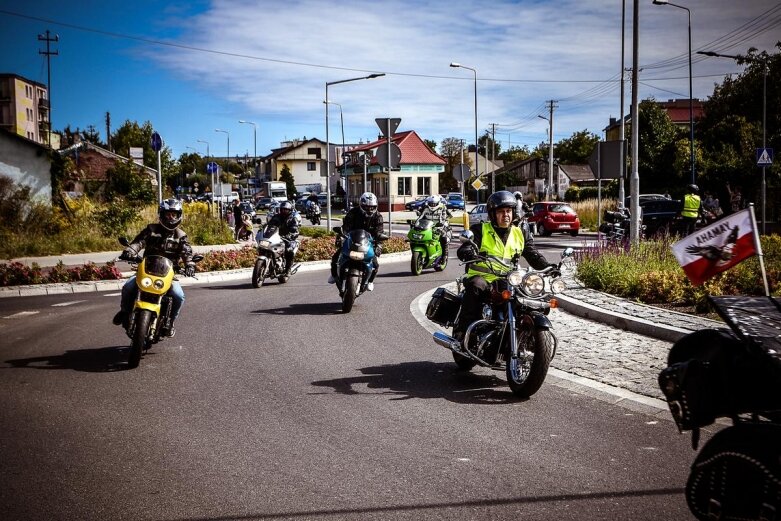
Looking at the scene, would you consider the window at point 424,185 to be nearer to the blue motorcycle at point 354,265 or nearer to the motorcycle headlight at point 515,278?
the blue motorcycle at point 354,265

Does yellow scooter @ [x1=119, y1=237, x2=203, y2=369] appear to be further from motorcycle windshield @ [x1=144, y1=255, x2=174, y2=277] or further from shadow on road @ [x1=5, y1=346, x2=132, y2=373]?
shadow on road @ [x1=5, y1=346, x2=132, y2=373]

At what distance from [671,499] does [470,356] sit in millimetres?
2615

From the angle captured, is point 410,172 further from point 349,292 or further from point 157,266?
point 157,266

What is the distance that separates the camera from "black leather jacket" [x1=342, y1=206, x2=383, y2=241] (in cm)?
1228

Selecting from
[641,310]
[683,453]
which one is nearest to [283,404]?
[683,453]

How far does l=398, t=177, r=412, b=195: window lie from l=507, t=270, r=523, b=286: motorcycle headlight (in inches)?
2592

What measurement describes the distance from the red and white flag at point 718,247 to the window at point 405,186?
224 ft

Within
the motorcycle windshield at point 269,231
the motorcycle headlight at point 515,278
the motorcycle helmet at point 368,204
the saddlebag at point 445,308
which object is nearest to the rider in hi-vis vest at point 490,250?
the saddlebag at point 445,308

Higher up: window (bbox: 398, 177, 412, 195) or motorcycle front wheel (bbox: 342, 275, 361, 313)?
window (bbox: 398, 177, 412, 195)

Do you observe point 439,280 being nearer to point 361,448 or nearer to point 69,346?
point 69,346

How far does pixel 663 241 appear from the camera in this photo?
43.9ft

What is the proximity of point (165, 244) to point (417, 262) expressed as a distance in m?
9.14

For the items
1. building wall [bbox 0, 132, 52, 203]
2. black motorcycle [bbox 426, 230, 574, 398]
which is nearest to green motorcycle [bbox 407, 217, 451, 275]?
black motorcycle [bbox 426, 230, 574, 398]

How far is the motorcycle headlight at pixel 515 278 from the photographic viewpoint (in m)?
6.04
